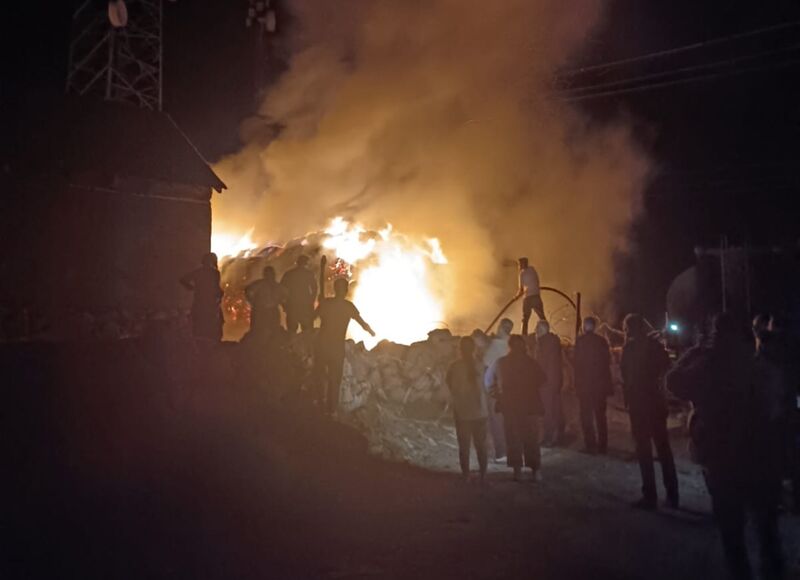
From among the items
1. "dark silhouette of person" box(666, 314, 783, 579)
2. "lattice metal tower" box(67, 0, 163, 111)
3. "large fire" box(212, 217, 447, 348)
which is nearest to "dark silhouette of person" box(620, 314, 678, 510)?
"dark silhouette of person" box(666, 314, 783, 579)

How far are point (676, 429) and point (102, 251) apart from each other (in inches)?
470

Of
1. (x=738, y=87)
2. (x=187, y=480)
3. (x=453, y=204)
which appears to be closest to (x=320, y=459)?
(x=187, y=480)

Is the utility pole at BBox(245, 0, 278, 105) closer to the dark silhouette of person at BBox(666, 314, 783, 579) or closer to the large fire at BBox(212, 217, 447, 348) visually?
the large fire at BBox(212, 217, 447, 348)

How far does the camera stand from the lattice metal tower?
17812mm

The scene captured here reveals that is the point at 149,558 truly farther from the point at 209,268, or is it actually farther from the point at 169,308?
the point at 169,308

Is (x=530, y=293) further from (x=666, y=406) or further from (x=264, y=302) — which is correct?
(x=666, y=406)

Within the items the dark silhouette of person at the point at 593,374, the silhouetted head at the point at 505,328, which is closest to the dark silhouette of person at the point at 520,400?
the silhouetted head at the point at 505,328

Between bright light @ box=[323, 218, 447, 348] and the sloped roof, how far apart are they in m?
3.89

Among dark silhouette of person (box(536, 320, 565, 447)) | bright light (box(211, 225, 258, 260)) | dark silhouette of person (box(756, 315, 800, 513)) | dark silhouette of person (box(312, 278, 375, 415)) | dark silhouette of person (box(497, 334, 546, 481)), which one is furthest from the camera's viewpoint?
bright light (box(211, 225, 258, 260))

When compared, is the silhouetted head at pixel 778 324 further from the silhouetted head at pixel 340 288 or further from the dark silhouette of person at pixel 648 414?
the silhouetted head at pixel 340 288

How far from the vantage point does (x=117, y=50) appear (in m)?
18.3

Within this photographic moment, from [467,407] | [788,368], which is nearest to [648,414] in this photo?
[788,368]

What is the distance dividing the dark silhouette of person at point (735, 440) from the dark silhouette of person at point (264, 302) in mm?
5986

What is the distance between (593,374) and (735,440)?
4768mm
